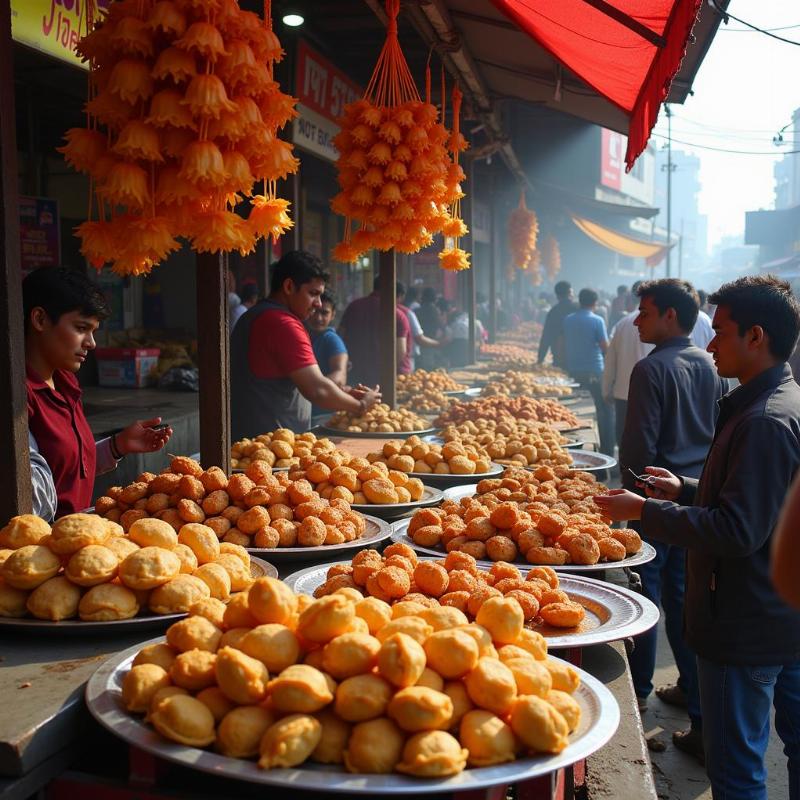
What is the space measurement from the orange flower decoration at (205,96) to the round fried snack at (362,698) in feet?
5.19

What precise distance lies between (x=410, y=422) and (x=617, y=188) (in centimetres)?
2804

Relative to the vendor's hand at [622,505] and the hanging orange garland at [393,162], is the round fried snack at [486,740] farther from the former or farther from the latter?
the hanging orange garland at [393,162]

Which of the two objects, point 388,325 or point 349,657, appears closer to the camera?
point 349,657

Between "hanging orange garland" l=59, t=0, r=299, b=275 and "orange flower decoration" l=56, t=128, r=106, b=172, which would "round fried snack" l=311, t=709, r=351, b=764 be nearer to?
"hanging orange garland" l=59, t=0, r=299, b=275

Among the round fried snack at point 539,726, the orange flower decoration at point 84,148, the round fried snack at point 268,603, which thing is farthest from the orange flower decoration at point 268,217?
the round fried snack at point 539,726

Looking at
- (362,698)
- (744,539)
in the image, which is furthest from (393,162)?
(362,698)

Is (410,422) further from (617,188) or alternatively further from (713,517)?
(617,188)

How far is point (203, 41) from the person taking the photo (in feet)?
7.37

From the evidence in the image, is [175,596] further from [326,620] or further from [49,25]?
[49,25]

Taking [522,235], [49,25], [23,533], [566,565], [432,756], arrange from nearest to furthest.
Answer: [432,756]
[23,533]
[566,565]
[49,25]
[522,235]

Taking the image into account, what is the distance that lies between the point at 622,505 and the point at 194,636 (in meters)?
1.51

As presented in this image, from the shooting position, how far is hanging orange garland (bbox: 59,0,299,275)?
228 centimetres

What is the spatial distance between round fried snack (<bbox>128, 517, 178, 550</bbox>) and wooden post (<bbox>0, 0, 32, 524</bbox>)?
48cm

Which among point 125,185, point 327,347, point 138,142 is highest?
point 138,142
